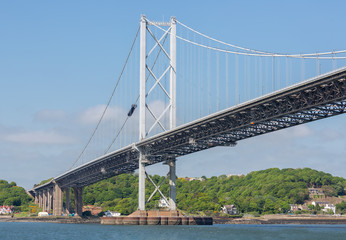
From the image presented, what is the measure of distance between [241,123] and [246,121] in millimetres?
831

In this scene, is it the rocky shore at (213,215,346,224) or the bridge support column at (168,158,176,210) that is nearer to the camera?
the bridge support column at (168,158,176,210)

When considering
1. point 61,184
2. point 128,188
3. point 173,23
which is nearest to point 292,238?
point 173,23

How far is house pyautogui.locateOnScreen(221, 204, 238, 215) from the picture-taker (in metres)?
151

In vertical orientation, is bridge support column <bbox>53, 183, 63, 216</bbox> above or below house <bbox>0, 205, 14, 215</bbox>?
above

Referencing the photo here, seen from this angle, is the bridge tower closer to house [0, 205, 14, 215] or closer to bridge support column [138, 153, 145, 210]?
bridge support column [138, 153, 145, 210]

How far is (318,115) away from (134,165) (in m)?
46.3

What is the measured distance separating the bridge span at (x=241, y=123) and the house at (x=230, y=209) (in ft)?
171

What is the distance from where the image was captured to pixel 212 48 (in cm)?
7512

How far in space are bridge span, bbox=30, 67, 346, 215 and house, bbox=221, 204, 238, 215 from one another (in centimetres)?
5215

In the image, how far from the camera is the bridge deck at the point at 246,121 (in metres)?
49.4

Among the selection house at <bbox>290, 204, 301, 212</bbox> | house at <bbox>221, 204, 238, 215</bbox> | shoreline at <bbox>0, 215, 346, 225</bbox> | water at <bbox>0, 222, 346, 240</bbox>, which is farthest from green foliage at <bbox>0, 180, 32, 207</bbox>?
water at <bbox>0, 222, 346, 240</bbox>

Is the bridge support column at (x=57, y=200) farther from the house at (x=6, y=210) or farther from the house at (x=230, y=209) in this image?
the house at (x=230, y=209)

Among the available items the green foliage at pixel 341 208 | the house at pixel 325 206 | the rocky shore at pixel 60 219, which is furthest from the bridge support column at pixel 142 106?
the green foliage at pixel 341 208

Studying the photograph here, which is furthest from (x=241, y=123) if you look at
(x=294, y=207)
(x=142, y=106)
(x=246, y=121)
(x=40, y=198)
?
(x=40, y=198)
